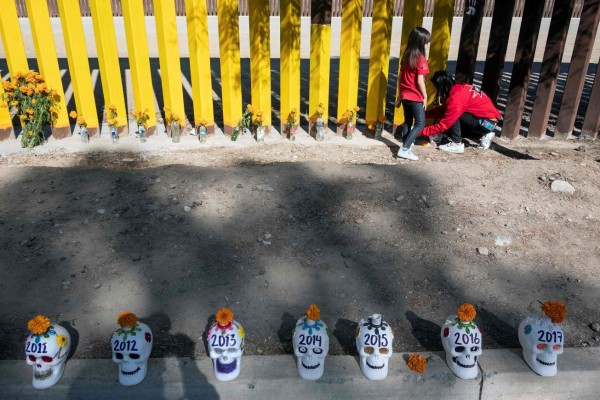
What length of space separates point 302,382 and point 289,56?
13.1 feet

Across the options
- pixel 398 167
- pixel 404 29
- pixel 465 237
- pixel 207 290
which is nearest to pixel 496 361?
pixel 465 237

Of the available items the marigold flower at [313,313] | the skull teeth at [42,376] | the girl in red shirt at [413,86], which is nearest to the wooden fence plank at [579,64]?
the girl in red shirt at [413,86]

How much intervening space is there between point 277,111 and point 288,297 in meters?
4.75

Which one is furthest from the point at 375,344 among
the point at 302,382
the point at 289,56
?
the point at 289,56

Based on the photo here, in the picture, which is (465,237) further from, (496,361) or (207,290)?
(207,290)

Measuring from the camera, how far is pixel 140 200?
4.28 metres

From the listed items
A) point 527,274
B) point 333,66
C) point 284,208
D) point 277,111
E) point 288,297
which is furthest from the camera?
point 333,66

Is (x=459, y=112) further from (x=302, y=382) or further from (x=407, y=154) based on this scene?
(x=302, y=382)

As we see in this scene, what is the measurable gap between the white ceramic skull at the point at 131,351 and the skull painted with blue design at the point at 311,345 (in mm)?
766

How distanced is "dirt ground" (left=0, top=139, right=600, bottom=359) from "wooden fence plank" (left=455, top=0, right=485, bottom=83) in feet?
4.61

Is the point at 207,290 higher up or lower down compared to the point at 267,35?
lower down

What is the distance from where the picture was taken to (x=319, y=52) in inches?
232

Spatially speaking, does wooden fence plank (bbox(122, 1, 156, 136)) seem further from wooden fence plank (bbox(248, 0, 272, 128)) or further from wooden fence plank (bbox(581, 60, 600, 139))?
wooden fence plank (bbox(581, 60, 600, 139))

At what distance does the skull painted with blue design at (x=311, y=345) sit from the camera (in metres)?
2.68
